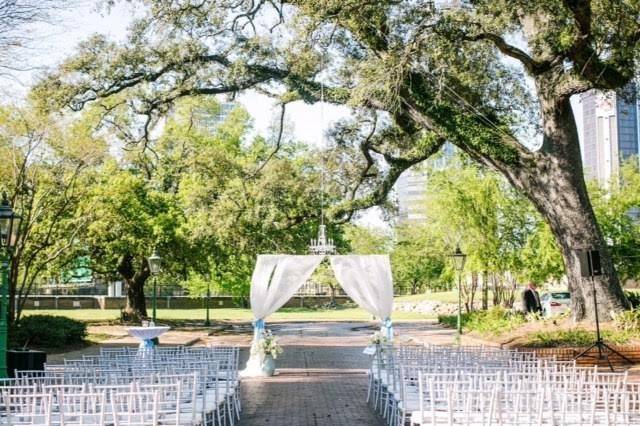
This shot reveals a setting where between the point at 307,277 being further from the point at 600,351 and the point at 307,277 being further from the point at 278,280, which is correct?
the point at 600,351

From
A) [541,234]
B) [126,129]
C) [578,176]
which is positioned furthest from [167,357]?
[541,234]

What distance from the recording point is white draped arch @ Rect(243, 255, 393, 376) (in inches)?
693

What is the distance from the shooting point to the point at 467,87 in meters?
22.7

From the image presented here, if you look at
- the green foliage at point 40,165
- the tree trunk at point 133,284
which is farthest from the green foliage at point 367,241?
the green foliage at point 40,165

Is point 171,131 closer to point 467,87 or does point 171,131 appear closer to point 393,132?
point 393,132

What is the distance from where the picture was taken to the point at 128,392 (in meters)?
7.72

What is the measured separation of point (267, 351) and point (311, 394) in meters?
3.29

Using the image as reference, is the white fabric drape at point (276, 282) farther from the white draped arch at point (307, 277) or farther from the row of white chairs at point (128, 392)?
the row of white chairs at point (128, 392)

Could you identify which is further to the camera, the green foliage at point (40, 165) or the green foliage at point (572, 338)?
the green foliage at point (40, 165)

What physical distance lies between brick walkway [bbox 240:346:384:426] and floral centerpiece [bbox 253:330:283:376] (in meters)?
0.28

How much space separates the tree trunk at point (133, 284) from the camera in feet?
124

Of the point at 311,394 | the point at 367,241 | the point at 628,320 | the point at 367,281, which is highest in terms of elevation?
the point at 367,241

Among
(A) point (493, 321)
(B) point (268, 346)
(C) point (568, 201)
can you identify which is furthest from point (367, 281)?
(A) point (493, 321)

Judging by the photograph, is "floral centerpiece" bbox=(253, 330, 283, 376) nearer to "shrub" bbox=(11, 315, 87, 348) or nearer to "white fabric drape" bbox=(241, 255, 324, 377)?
"white fabric drape" bbox=(241, 255, 324, 377)
